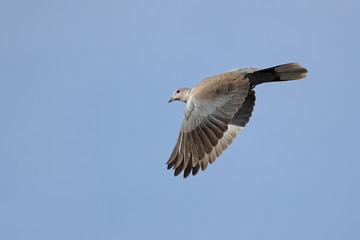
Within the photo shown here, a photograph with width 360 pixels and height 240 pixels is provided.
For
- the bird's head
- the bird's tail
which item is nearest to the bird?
the bird's tail

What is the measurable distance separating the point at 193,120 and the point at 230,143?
1.21 m

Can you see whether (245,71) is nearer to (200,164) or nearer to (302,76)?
(302,76)

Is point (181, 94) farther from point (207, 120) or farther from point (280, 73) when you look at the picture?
point (280, 73)

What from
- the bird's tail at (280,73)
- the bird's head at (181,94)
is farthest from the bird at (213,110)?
the bird's head at (181,94)

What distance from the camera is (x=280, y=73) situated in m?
12.6

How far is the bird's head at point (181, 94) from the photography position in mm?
13271

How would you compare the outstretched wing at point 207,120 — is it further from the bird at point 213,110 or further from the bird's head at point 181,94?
the bird's head at point 181,94

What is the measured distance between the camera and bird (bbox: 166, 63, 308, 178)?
11500mm

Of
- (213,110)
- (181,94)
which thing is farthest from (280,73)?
(181,94)

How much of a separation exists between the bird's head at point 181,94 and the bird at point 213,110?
559mm

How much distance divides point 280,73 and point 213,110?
5.88 feet

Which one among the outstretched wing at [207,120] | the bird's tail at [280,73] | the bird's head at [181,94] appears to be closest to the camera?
the outstretched wing at [207,120]

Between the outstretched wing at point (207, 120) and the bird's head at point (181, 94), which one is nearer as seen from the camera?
the outstretched wing at point (207, 120)

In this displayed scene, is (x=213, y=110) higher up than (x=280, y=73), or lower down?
lower down
